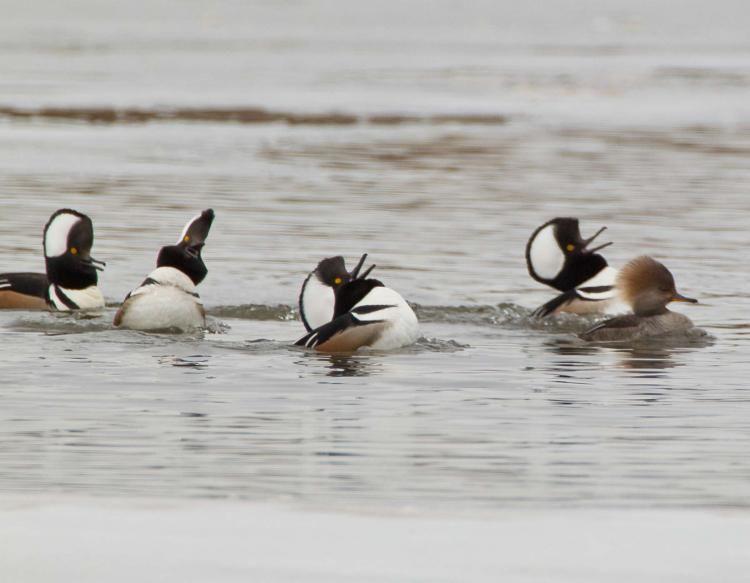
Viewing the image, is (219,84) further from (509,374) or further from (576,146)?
(509,374)

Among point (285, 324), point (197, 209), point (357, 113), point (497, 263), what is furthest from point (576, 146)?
point (285, 324)

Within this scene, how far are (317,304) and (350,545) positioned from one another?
481 centimetres

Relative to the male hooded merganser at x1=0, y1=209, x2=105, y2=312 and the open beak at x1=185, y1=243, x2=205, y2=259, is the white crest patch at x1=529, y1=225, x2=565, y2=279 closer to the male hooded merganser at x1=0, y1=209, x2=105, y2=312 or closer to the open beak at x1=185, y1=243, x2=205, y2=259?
the open beak at x1=185, y1=243, x2=205, y2=259

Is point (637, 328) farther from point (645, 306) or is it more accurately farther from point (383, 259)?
point (383, 259)

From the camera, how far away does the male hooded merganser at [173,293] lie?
10688 mm

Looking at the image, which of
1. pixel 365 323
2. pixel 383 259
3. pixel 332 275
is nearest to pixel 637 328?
pixel 365 323

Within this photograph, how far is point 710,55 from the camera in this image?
131ft

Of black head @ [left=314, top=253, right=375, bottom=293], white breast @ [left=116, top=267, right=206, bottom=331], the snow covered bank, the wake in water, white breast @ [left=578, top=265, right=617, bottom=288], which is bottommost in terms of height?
the snow covered bank

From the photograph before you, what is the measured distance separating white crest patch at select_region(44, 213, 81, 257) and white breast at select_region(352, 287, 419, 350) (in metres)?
2.67

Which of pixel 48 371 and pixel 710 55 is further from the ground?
pixel 710 55

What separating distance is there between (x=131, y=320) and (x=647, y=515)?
5.30m

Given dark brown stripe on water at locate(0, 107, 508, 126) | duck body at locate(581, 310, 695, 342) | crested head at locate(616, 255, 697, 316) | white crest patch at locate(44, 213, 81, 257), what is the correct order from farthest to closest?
dark brown stripe on water at locate(0, 107, 508, 126) → white crest patch at locate(44, 213, 81, 257) → crested head at locate(616, 255, 697, 316) → duck body at locate(581, 310, 695, 342)

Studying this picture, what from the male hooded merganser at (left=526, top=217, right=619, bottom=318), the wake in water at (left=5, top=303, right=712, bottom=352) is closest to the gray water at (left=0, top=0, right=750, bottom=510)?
the wake in water at (left=5, top=303, right=712, bottom=352)

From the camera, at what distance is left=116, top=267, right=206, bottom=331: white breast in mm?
10688
